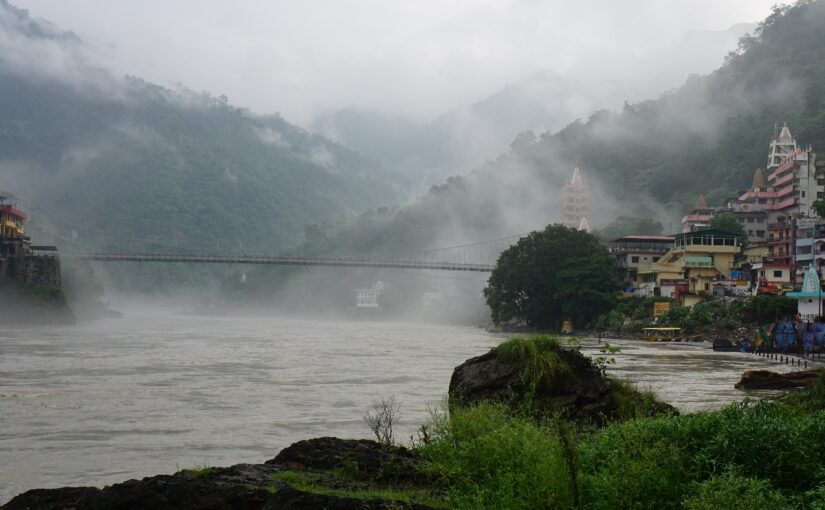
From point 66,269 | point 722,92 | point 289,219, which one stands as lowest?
point 66,269

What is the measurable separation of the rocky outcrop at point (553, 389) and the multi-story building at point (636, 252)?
174ft

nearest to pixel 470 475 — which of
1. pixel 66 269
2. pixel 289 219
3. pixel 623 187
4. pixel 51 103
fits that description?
pixel 66 269

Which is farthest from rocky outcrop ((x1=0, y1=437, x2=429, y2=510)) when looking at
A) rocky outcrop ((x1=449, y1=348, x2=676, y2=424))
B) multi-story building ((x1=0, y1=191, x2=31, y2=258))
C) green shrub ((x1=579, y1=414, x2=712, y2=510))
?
multi-story building ((x1=0, y1=191, x2=31, y2=258))

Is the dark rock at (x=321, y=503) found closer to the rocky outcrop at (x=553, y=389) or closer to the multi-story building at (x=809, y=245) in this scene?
the rocky outcrop at (x=553, y=389)

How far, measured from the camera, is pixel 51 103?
498ft

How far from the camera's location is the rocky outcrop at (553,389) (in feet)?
38.0

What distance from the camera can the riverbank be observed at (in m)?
6.38

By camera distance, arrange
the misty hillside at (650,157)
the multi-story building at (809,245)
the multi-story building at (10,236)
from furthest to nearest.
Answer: the misty hillside at (650,157), the multi-story building at (10,236), the multi-story building at (809,245)

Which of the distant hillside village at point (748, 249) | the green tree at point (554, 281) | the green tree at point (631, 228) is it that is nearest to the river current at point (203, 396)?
the distant hillside village at point (748, 249)

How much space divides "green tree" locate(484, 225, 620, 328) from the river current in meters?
19.5

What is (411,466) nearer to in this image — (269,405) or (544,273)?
(269,405)

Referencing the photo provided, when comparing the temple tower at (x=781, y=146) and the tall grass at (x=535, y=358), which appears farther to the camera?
the temple tower at (x=781, y=146)

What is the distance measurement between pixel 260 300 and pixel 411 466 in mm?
106545

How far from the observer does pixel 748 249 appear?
6234 centimetres
